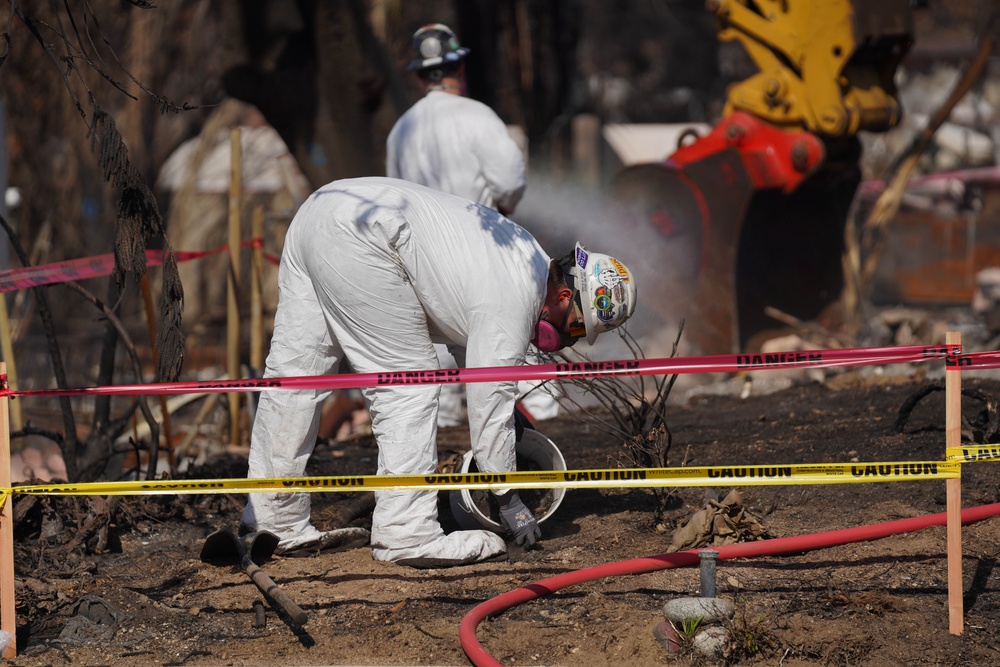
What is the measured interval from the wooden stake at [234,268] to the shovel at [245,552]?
92.5 inches

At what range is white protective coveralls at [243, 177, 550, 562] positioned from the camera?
15.0 ft

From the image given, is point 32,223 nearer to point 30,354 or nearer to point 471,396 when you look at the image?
point 30,354

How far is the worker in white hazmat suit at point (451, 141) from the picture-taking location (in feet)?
23.3

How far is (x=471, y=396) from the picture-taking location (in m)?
4.56

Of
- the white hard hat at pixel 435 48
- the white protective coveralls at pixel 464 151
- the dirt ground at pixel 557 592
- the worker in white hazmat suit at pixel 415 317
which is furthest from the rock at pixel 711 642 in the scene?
the white hard hat at pixel 435 48

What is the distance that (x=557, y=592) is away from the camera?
440cm

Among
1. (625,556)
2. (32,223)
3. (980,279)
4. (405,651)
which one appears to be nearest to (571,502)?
(625,556)

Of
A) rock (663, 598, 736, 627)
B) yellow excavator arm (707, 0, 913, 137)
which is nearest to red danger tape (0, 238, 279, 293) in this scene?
rock (663, 598, 736, 627)

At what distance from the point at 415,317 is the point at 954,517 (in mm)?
2100

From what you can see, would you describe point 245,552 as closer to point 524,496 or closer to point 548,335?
point 524,496

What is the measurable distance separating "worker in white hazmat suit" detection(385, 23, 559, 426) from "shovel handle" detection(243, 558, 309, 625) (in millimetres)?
Result: 2733

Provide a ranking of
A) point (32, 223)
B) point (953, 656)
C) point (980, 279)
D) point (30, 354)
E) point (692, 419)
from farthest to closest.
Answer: point (32, 223) < point (980, 279) < point (30, 354) < point (692, 419) < point (953, 656)

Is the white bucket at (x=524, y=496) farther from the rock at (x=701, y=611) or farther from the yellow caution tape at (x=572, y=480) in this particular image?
the rock at (x=701, y=611)

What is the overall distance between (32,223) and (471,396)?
40.0ft
